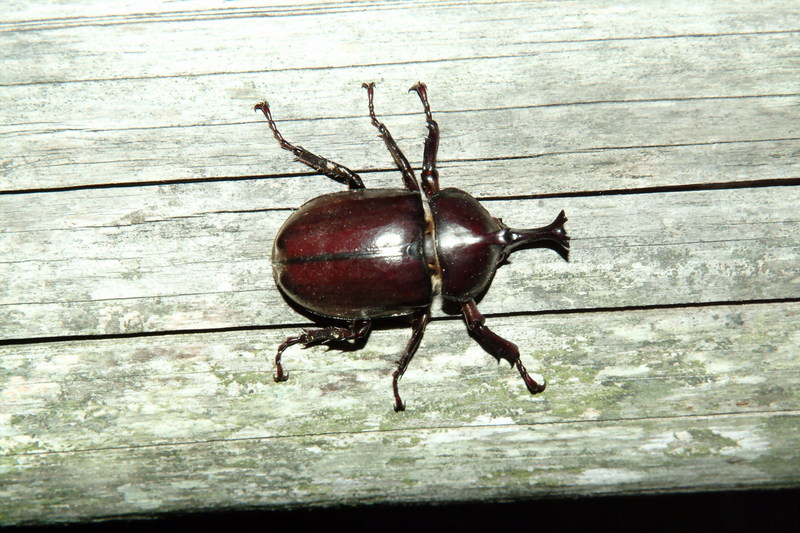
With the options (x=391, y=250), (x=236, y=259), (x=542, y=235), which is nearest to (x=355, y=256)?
(x=391, y=250)

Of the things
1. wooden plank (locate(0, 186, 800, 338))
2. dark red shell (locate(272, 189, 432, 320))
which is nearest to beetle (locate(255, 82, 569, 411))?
dark red shell (locate(272, 189, 432, 320))

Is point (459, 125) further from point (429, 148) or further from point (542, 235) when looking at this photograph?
point (542, 235)

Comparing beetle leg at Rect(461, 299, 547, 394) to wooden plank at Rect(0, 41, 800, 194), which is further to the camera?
wooden plank at Rect(0, 41, 800, 194)

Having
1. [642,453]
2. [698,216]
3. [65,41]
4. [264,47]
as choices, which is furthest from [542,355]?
[65,41]

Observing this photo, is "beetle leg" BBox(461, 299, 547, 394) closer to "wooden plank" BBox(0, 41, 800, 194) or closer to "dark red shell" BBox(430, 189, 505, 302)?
"dark red shell" BBox(430, 189, 505, 302)

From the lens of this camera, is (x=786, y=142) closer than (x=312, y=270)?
No

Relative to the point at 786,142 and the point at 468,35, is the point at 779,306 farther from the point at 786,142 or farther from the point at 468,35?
the point at 468,35

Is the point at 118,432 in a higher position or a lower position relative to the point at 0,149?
lower
